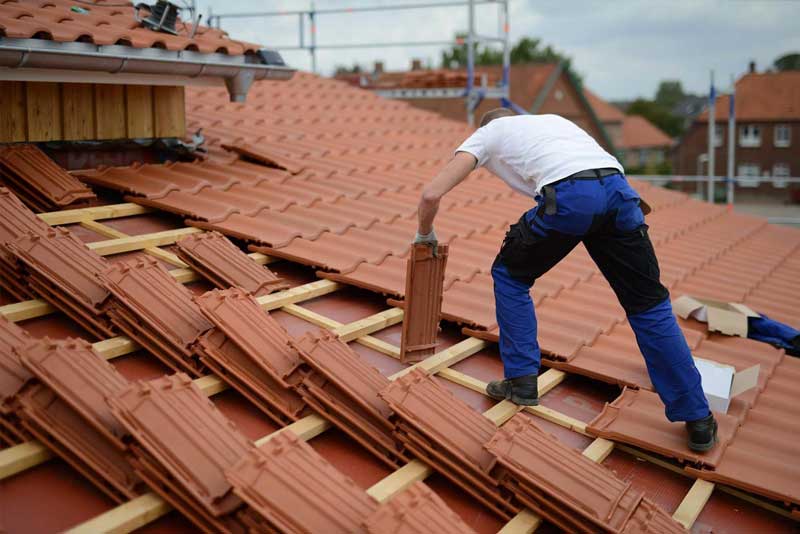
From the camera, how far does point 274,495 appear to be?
1.93m

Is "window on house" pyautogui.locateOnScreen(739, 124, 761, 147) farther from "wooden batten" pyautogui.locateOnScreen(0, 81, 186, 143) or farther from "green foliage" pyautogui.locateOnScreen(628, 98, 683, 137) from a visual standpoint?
"wooden batten" pyautogui.locateOnScreen(0, 81, 186, 143)

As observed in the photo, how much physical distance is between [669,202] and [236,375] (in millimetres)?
6883

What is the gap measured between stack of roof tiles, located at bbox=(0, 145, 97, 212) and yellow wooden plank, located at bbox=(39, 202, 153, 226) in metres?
0.07

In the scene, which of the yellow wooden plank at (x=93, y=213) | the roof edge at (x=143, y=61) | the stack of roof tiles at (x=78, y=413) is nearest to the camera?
the stack of roof tiles at (x=78, y=413)

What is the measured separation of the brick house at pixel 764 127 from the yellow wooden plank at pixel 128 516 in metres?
45.4

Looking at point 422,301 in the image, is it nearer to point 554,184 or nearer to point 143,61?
point 554,184

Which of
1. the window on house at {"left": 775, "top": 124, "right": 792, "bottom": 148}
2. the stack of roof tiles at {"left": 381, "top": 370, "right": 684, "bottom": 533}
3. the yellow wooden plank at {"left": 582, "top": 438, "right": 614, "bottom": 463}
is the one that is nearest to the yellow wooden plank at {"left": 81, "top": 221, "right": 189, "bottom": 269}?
the stack of roof tiles at {"left": 381, "top": 370, "right": 684, "bottom": 533}

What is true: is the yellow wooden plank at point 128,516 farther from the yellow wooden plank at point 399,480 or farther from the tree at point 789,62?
the tree at point 789,62

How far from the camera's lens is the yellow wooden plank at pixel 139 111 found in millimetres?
4840

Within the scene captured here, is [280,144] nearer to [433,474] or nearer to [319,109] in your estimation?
[319,109]

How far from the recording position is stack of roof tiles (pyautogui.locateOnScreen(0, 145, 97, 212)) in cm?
390

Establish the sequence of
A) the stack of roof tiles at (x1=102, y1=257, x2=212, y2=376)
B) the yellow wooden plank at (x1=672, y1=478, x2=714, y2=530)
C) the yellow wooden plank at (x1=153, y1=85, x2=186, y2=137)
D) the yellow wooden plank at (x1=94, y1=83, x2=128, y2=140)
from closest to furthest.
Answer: the yellow wooden plank at (x1=672, y1=478, x2=714, y2=530) → the stack of roof tiles at (x1=102, y1=257, x2=212, y2=376) → the yellow wooden plank at (x1=94, y1=83, x2=128, y2=140) → the yellow wooden plank at (x1=153, y1=85, x2=186, y2=137)

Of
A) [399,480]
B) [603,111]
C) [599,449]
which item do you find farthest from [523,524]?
[603,111]

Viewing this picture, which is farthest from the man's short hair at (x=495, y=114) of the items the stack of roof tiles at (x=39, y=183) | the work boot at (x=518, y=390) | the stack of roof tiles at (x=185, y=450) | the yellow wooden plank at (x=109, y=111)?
the yellow wooden plank at (x=109, y=111)
